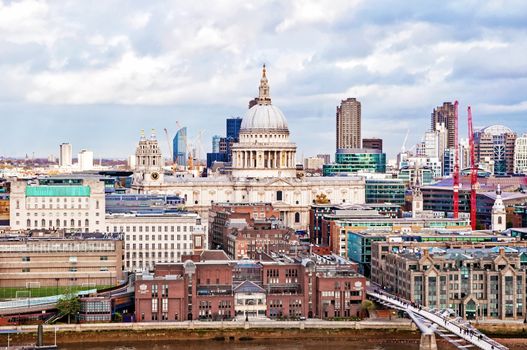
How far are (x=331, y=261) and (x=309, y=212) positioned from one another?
4297 centimetres

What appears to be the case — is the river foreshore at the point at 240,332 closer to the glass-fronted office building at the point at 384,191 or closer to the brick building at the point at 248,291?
the brick building at the point at 248,291

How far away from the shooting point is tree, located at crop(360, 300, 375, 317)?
68.4m

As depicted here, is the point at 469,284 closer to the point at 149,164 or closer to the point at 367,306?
the point at 367,306

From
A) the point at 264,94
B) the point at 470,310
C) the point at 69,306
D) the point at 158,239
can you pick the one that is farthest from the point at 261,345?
the point at 264,94

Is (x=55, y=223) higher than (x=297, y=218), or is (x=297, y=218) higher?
(x=55, y=223)

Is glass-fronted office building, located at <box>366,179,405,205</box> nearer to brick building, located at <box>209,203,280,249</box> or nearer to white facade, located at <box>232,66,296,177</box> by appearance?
white facade, located at <box>232,66,296,177</box>

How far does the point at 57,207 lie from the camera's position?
88.6 metres

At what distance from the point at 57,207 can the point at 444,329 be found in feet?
120

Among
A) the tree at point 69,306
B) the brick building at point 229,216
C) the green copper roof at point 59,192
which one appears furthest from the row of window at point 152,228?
the tree at point 69,306

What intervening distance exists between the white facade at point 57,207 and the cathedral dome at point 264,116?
1468 inches

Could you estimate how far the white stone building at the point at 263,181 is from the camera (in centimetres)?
11831

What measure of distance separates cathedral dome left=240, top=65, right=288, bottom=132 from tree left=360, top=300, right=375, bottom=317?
56.4 m

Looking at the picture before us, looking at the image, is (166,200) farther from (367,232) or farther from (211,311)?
(211,311)

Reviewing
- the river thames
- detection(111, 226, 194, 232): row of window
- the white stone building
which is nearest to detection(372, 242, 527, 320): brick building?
→ the river thames
